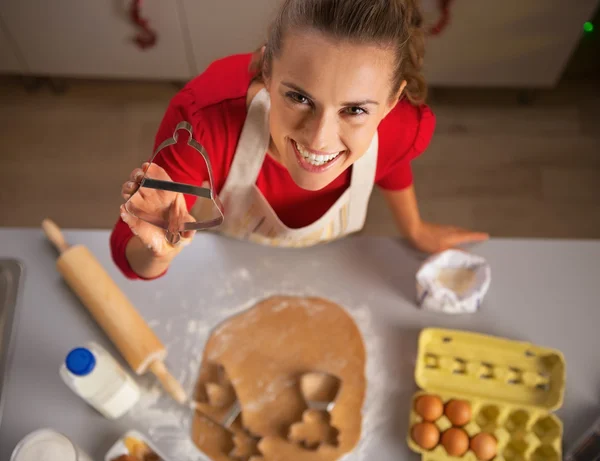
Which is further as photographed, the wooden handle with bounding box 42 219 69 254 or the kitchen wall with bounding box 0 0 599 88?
the kitchen wall with bounding box 0 0 599 88

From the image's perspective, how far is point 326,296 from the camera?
998 millimetres

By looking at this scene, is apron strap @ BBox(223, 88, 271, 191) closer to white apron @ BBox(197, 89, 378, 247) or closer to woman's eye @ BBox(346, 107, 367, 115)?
white apron @ BBox(197, 89, 378, 247)

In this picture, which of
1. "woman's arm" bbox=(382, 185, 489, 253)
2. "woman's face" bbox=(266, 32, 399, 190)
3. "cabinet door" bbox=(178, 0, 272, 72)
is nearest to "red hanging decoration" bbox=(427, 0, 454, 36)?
"cabinet door" bbox=(178, 0, 272, 72)

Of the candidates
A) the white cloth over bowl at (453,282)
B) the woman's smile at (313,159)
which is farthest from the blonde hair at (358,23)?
the white cloth over bowl at (453,282)

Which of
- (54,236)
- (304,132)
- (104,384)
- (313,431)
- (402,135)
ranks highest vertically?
(304,132)

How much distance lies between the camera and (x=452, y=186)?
185cm

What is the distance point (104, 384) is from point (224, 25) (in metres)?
1.15

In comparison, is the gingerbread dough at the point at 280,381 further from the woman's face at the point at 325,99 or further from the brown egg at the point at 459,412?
the woman's face at the point at 325,99

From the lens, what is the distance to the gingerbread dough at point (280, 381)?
891mm

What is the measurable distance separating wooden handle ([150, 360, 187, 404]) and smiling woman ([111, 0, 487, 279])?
5.8 inches

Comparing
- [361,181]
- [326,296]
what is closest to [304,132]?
[361,181]

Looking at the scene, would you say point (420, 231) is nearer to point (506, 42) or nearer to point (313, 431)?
point (313, 431)

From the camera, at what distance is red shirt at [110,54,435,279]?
85 cm

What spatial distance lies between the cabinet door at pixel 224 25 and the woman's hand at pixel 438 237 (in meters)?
0.78
